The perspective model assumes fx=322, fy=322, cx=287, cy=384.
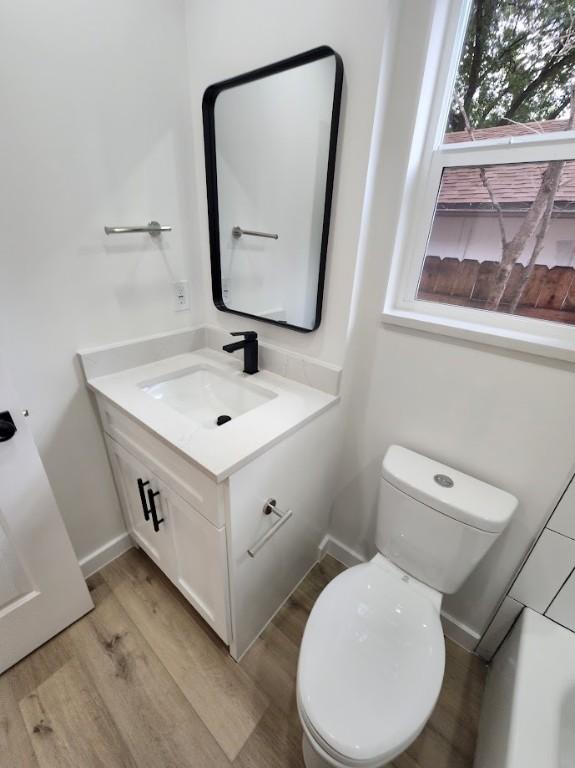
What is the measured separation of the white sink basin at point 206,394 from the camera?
1.21 m

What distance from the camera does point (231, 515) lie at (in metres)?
0.84

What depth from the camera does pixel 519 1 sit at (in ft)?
2.54

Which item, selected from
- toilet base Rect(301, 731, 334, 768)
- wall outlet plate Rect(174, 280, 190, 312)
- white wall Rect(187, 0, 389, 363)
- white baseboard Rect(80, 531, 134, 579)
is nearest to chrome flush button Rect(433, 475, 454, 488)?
white wall Rect(187, 0, 389, 363)

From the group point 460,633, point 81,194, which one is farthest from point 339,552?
point 81,194

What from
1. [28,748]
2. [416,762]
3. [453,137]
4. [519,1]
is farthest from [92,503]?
[519,1]

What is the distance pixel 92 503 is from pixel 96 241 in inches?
39.7

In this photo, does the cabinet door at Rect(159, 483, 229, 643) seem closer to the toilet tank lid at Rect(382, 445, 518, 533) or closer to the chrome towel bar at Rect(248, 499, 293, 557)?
the chrome towel bar at Rect(248, 499, 293, 557)

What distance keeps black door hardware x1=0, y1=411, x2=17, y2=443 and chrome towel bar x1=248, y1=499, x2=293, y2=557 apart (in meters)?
0.74

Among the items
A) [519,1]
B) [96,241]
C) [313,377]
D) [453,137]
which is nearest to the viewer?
[519,1]

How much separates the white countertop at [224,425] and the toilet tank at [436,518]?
13.7 inches

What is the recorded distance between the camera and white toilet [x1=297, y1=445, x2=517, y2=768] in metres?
→ 0.72

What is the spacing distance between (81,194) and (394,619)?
5.17 ft

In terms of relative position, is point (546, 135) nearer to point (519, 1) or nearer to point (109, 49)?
point (519, 1)

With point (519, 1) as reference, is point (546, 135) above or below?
below
